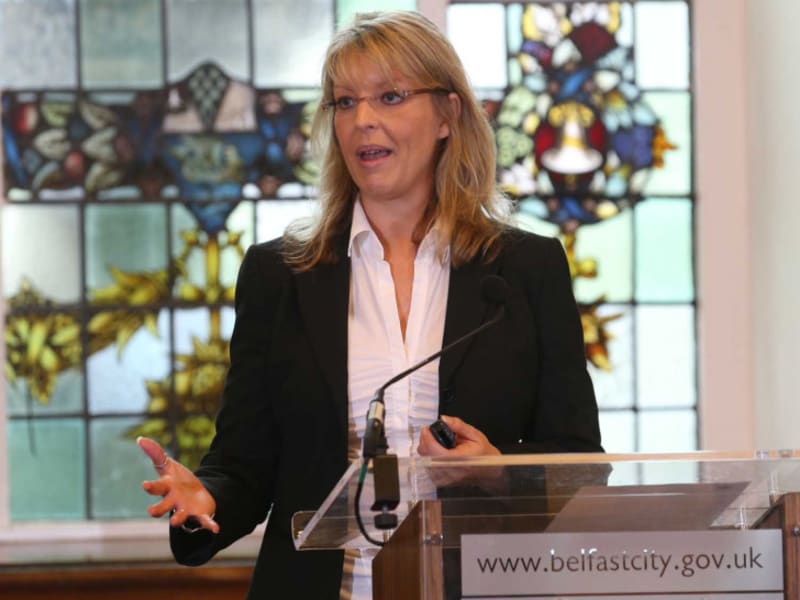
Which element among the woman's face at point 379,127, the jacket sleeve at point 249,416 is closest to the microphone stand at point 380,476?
the jacket sleeve at point 249,416

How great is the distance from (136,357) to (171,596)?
2.37 ft

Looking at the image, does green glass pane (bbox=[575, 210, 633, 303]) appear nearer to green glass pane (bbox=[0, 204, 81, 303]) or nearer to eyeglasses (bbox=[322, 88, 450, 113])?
green glass pane (bbox=[0, 204, 81, 303])

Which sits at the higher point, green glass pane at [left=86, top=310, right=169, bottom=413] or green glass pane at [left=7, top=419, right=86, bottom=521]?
green glass pane at [left=86, top=310, right=169, bottom=413]

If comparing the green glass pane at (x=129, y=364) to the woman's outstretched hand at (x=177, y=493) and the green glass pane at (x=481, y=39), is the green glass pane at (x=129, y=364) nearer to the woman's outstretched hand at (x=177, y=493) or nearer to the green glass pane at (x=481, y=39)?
the green glass pane at (x=481, y=39)

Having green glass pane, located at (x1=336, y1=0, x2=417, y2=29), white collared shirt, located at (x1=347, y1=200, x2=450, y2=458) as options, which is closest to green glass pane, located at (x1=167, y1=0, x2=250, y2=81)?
green glass pane, located at (x1=336, y1=0, x2=417, y2=29)

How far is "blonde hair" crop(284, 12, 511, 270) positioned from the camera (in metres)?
2.45

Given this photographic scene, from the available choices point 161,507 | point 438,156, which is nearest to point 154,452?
point 161,507

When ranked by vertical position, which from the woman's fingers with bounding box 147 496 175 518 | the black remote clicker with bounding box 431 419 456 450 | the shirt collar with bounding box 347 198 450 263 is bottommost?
the woman's fingers with bounding box 147 496 175 518

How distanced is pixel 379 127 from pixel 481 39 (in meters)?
2.10

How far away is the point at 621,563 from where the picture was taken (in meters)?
1.60

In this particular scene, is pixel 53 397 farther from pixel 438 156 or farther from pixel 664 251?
pixel 438 156

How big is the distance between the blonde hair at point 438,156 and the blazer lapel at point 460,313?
1.1 inches

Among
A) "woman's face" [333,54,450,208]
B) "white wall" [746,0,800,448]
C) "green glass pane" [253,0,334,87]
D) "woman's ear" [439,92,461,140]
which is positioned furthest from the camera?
"green glass pane" [253,0,334,87]

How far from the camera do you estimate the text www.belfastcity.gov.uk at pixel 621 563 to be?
5.22 ft
